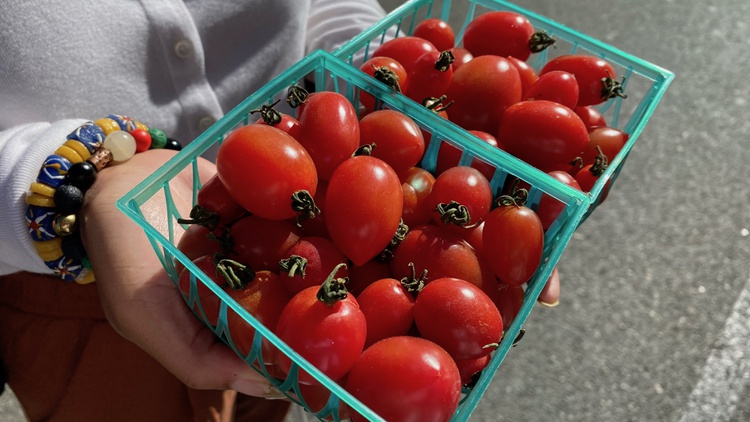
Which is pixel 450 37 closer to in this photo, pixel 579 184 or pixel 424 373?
pixel 579 184

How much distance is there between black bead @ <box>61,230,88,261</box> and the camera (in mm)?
722

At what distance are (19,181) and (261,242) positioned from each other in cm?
32

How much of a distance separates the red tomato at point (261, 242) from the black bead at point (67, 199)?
9.2 inches

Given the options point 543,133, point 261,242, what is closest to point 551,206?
point 543,133

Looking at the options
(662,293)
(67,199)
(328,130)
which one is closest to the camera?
(328,130)

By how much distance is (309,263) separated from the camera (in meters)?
0.57

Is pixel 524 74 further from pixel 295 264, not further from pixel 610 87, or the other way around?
pixel 295 264

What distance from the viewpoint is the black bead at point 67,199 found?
28.0 inches

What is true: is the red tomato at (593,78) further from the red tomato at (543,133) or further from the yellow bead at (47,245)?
the yellow bead at (47,245)

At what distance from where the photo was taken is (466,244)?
620 mm

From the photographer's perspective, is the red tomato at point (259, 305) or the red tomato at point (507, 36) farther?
the red tomato at point (507, 36)

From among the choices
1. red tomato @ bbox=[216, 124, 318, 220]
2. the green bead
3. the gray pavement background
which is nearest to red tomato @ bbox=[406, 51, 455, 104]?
red tomato @ bbox=[216, 124, 318, 220]

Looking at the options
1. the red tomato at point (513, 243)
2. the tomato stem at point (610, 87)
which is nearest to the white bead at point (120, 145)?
the red tomato at point (513, 243)

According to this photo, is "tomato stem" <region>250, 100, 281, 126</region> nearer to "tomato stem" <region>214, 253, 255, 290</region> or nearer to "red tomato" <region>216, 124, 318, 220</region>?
"red tomato" <region>216, 124, 318, 220</region>
